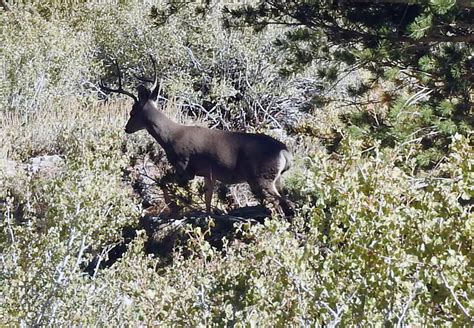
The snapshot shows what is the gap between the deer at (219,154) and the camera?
30.0 feet

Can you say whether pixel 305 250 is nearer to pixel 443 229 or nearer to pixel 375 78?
pixel 443 229

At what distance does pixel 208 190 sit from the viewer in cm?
949

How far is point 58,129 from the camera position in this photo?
39.5 ft

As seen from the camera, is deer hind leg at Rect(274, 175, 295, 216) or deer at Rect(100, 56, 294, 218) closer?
deer hind leg at Rect(274, 175, 295, 216)

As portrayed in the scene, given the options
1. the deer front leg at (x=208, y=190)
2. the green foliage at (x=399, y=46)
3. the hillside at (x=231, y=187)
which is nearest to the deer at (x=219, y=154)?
the deer front leg at (x=208, y=190)

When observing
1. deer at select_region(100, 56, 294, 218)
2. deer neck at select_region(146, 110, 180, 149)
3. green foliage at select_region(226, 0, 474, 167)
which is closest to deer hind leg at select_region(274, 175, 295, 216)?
deer at select_region(100, 56, 294, 218)

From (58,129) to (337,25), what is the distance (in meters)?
5.13

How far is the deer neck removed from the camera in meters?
10.1

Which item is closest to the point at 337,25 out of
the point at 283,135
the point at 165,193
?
the point at 165,193

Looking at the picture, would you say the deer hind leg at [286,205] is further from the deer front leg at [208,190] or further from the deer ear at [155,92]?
the deer ear at [155,92]

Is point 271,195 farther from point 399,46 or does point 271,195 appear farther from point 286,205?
point 399,46

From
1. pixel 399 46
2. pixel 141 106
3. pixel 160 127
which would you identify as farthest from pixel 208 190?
pixel 399 46

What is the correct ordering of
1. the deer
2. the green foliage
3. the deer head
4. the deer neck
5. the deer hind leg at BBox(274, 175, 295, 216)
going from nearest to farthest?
the green foliage, the deer hind leg at BBox(274, 175, 295, 216), the deer, the deer neck, the deer head

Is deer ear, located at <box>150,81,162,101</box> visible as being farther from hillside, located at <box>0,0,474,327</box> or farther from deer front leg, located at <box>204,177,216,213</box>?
deer front leg, located at <box>204,177,216,213</box>
